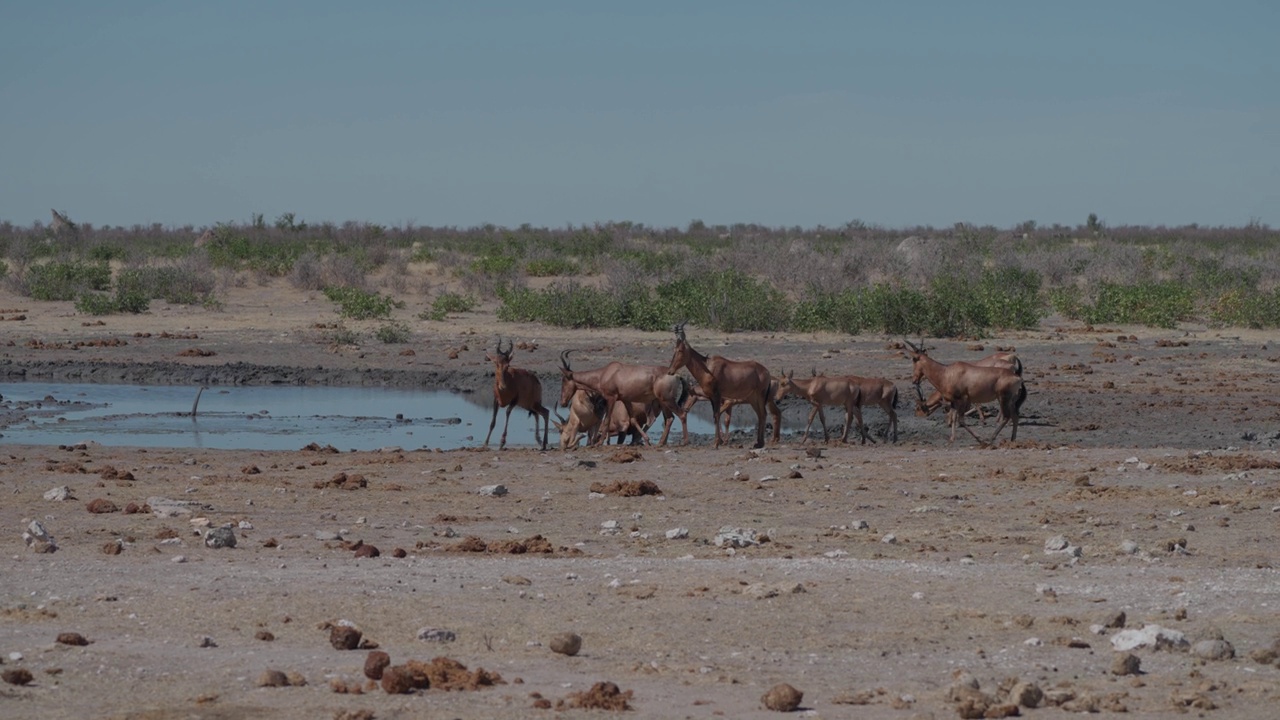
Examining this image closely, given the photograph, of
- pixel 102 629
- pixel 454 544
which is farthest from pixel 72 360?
pixel 102 629

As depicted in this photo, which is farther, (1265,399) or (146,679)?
(1265,399)

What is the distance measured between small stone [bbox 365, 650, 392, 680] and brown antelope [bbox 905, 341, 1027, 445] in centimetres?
1282

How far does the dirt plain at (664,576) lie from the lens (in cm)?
720

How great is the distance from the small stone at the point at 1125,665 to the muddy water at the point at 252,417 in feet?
44.6

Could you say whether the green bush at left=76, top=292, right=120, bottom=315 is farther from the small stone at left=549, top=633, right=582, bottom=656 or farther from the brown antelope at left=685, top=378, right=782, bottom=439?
the small stone at left=549, top=633, right=582, bottom=656

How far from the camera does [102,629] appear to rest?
810 cm

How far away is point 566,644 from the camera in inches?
308

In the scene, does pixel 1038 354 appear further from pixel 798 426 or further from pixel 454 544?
pixel 454 544

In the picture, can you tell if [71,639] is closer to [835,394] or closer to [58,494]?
[58,494]

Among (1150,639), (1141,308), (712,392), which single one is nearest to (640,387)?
(712,392)

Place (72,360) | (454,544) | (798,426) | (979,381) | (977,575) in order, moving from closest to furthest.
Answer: (977,575) < (454,544) < (979,381) < (798,426) < (72,360)

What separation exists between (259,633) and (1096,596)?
4.75 meters

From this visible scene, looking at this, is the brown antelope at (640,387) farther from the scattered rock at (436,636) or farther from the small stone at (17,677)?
the small stone at (17,677)

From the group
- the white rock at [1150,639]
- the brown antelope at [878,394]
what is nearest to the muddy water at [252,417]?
the brown antelope at [878,394]
